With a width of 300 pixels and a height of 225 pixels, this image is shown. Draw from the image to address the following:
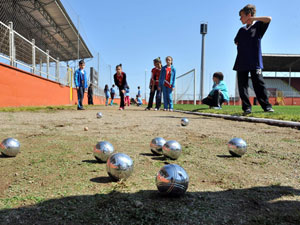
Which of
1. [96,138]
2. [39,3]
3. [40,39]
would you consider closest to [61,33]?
[40,39]

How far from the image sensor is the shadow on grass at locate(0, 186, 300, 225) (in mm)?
1078

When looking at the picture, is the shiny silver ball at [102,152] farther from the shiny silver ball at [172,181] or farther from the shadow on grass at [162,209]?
the shiny silver ball at [172,181]

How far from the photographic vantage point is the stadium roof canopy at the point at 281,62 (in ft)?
137

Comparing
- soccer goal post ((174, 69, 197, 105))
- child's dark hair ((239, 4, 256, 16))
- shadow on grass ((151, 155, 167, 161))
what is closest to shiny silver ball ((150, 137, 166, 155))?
shadow on grass ((151, 155, 167, 161))

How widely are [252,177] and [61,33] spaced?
85.5ft

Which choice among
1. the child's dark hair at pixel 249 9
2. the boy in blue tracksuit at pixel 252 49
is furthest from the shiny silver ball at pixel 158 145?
the child's dark hair at pixel 249 9

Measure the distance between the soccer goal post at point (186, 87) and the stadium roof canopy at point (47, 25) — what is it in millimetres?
9479

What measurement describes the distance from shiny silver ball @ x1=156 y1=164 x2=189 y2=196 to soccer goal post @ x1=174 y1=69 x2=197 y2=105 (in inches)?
723

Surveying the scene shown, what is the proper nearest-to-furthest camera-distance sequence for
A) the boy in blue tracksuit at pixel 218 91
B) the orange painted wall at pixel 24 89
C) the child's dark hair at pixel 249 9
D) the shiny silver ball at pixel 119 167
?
1. the shiny silver ball at pixel 119 167
2. the child's dark hair at pixel 249 9
3. the orange painted wall at pixel 24 89
4. the boy in blue tracksuit at pixel 218 91

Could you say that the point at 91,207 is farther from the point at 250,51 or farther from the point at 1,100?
the point at 1,100

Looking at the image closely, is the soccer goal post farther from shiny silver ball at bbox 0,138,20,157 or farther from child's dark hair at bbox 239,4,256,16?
shiny silver ball at bbox 0,138,20,157

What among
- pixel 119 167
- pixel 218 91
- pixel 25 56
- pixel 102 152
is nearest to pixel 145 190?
pixel 119 167

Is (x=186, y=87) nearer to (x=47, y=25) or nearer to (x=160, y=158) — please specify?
(x=47, y=25)

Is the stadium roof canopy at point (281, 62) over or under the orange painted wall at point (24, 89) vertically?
over
